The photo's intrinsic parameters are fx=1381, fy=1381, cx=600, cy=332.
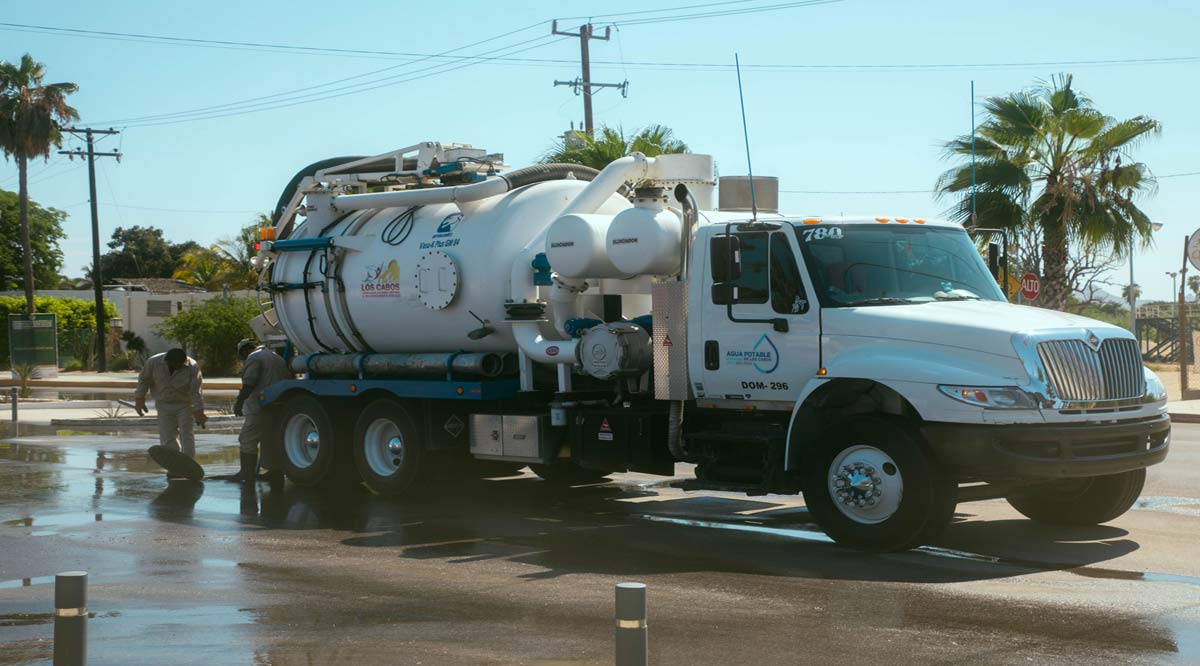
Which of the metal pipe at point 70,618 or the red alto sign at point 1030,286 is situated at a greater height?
the red alto sign at point 1030,286

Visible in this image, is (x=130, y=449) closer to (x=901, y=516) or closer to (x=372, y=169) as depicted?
(x=372, y=169)

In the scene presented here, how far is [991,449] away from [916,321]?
3.57ft

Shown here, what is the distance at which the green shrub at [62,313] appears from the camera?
58.1 metres

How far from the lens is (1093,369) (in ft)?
31.9

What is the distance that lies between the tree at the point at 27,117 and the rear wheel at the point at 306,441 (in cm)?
4191

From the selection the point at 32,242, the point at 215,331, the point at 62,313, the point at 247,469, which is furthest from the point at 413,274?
the point at 32,242

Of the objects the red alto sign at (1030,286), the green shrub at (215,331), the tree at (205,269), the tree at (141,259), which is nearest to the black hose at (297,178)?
the red alto sign at (1030,286)

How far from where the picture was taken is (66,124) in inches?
2143

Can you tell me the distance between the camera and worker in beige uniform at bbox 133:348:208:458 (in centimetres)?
1580

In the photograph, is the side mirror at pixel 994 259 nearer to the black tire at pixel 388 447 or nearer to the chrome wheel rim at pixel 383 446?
the black tire at pixel 388 447

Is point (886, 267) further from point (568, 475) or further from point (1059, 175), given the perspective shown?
point (1059, 175)

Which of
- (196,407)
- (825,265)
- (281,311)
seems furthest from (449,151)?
(825,265)

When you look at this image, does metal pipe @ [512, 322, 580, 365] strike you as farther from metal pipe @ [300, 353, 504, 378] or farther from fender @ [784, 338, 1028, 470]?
fender @ [784, 338, 1028, 470]

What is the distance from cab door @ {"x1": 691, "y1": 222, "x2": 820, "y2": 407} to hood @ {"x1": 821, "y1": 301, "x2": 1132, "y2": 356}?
0.32m
